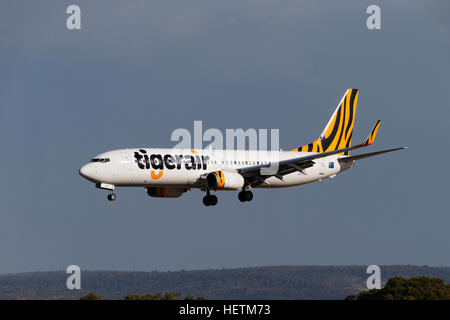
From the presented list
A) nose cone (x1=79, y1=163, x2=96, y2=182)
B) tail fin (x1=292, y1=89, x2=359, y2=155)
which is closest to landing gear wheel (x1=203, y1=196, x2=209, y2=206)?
nose cone (x1=79, y1=163, x2=96, y2=182)

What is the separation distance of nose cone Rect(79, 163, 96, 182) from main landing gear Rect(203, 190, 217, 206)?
43.8 feet

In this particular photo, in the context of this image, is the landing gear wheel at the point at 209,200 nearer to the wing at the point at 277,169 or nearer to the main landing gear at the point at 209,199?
the main landing gear at the point at 209,199

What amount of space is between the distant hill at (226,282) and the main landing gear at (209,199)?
54.4 meters

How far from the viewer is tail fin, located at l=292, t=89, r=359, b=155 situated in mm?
96819

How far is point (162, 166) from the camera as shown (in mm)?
77688

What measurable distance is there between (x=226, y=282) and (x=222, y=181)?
7075 centimetres

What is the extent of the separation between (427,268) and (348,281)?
18.2m

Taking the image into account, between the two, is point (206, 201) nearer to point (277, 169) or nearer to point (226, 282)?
point (277, 169)

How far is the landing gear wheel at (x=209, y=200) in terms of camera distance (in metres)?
85.1

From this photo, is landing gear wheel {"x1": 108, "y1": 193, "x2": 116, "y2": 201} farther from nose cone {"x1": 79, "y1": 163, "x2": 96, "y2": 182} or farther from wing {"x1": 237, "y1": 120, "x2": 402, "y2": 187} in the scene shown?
wing {"x1": 237, "y1": 120, "x2": 402, "y2": 187}

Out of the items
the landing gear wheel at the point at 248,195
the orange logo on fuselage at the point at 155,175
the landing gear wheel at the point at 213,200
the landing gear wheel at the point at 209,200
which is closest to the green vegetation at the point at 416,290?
the landing gear wheel at the point at 248,195
